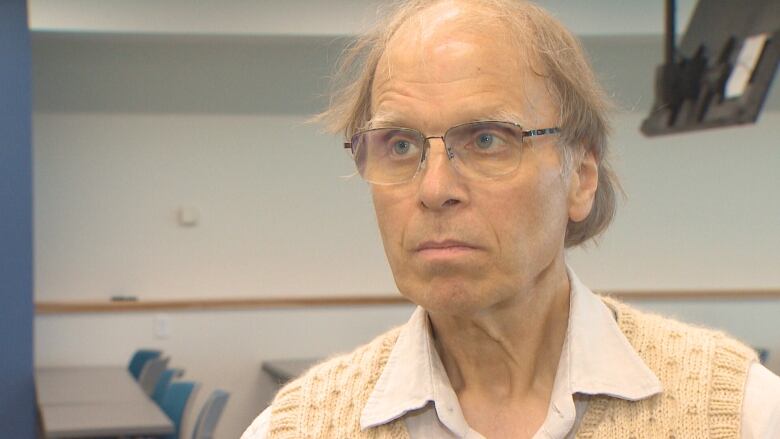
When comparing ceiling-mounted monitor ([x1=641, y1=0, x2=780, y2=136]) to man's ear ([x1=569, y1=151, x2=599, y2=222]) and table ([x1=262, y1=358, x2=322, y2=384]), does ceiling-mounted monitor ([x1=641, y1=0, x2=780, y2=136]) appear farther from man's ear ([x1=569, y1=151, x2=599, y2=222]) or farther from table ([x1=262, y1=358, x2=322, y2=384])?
man's ear ([x1=569, y1=151, x2=599, y2=222])

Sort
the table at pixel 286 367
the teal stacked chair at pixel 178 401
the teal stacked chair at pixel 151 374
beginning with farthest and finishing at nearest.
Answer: the table at pixel 286 367
the teal stacked chair at pixel 151 374
the teal stacked chair at pixel 178 401

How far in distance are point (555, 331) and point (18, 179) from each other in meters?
5.12

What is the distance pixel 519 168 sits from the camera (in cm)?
128

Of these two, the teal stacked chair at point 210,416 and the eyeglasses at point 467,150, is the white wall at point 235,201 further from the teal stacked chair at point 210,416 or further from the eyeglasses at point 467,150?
the eyeglasses at point 467,150

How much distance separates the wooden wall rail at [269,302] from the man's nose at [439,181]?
6.31 metres

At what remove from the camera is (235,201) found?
7742mm

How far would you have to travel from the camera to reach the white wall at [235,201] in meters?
7.47

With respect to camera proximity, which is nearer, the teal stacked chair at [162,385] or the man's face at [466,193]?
the man's face at [466,193]

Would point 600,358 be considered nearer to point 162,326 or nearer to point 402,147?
point 402,147

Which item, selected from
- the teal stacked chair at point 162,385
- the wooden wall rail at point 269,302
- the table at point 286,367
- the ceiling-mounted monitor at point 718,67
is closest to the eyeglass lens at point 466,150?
the ceiling-mounted monitor at point 718,67

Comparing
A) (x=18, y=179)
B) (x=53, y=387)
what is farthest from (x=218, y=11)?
(x=53, y=387)

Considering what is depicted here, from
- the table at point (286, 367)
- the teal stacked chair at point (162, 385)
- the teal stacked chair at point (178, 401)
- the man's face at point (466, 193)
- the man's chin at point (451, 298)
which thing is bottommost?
the table at point (286, 367)

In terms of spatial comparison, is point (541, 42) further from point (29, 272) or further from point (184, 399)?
point (29, 272)

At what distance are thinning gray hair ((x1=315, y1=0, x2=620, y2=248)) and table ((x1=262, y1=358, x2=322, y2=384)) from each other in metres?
5.02
